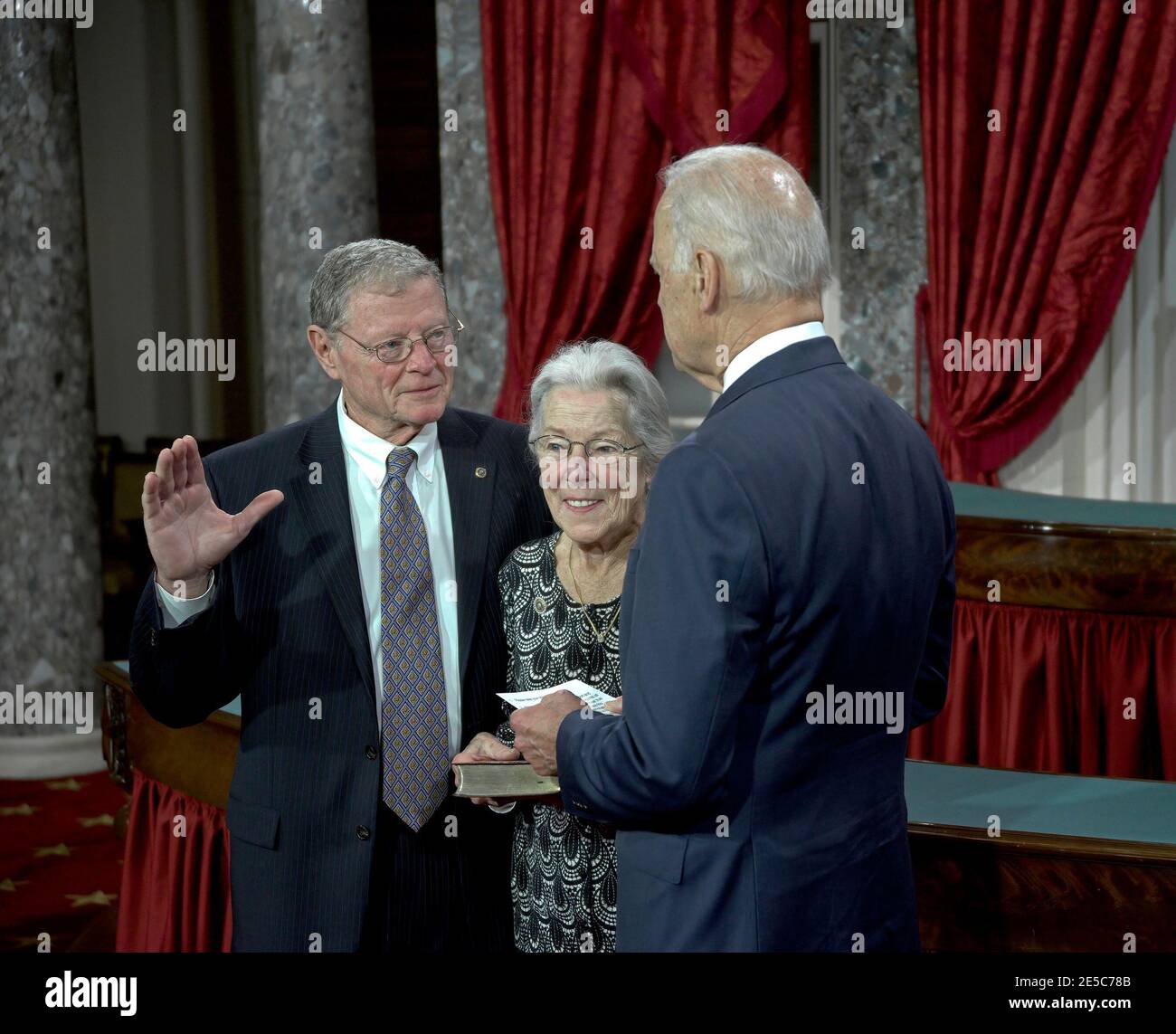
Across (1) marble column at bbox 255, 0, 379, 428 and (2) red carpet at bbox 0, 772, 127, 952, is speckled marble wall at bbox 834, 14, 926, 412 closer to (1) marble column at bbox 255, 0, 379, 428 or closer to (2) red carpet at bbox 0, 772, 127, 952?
(1) marble column at bbox 255, 0, 379, 428

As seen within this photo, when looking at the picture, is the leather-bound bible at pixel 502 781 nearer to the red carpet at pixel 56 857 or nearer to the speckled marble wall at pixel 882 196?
the red carpet at pixel 56 857

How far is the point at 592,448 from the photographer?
2170 mm

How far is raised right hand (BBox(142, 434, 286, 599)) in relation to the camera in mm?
1947

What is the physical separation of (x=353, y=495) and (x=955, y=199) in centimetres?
357

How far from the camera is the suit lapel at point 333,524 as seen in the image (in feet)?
6.88

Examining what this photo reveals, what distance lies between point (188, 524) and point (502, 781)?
0.56 metres

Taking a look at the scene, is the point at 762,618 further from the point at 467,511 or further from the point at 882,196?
the point at 882,196

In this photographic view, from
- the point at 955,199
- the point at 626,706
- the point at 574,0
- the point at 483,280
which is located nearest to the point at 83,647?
the point at 483,280

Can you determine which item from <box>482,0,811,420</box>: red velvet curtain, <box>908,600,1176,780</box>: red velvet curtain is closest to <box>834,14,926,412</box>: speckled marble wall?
<box>482,0,811,420</box>: red velvet curtain

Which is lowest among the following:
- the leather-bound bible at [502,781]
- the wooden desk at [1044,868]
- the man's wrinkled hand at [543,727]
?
the wooden desk at [1044,868]

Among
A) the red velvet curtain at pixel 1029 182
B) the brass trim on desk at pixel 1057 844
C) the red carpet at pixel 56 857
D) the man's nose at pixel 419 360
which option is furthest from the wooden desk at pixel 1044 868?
the red velvet curtain at pixel 1029 182

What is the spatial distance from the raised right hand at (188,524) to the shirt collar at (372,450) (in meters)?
0.24

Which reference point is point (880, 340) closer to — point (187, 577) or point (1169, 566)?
point (1169, 566)

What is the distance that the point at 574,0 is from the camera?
5133 mm
